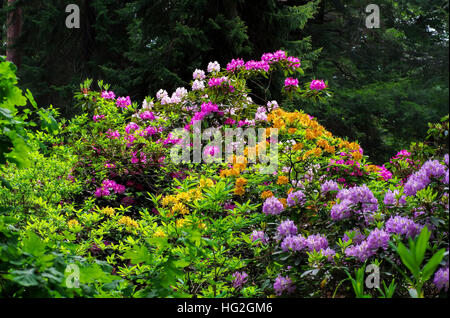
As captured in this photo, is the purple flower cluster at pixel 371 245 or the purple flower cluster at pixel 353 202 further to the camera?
the purple flower cluster at pixel 353 202

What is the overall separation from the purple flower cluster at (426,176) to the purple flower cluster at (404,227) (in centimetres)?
17

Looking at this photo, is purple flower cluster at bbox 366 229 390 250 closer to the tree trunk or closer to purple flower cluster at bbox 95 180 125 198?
purple flower cluster at bbox 95 180 125 198

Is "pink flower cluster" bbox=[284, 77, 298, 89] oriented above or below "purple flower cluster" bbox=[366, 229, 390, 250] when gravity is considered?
above

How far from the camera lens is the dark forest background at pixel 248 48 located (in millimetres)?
7816

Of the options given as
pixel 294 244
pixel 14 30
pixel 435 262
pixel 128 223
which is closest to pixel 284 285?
pixel 294 244

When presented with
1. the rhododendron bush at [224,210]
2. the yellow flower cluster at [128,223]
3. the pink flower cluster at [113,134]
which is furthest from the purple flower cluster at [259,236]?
the pink flower cluster at [113,134]

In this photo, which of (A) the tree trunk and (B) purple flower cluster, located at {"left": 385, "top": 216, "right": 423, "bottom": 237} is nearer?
(B) purple flower cluster, located at {"left": 385, "top": 216, "right": 423, "bottom": 237}

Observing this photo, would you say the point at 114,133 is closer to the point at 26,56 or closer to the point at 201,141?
the point at 201,141

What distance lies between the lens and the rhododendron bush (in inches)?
80.2

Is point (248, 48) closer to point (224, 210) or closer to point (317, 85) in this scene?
point (317, 85)

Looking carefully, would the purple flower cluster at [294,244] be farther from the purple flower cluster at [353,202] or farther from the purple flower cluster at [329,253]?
the purple flower cluster at [353,202]

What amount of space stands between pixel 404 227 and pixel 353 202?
11.9 inches

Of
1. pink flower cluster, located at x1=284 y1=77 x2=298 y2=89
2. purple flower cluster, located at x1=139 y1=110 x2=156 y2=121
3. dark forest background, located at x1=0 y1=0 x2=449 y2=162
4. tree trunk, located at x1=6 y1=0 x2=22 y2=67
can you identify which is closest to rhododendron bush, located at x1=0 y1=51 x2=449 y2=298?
purple flower cluster, located at x1=139 y1=110 x2=156 y2=121

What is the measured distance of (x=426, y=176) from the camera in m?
2.22
